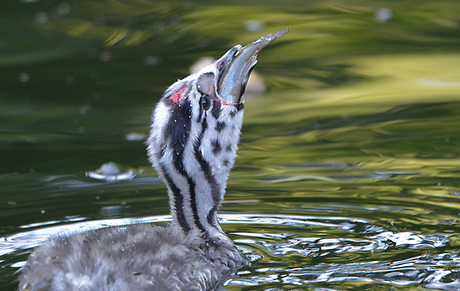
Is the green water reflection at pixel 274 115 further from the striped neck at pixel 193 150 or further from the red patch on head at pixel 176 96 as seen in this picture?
the red patch on head at pixel 176 96

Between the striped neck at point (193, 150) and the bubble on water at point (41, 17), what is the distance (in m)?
7.37

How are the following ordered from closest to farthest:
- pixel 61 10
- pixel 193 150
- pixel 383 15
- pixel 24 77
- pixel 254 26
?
pixel 193 150, pixel 24 77, pixel 254 26, pixel 383 15, pixel 61 10

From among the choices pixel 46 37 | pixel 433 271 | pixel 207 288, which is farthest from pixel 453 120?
pixel 46 37

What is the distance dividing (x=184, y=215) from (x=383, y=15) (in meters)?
7.50

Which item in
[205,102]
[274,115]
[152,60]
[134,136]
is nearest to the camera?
[205,102]

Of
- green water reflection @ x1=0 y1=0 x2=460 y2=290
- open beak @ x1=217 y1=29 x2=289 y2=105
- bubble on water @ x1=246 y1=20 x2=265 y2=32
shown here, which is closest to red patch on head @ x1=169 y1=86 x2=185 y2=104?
open beak @ x1=217 y1=29 x2=289 y2=105

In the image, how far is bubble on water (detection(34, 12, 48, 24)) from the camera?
496 inches

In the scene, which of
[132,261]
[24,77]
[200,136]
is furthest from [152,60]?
[132,261]

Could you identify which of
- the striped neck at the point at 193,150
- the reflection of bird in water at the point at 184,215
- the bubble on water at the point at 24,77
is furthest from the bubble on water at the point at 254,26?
the striped neck at the point at 193,150

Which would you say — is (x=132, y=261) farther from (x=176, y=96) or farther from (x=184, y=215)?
(x=176, y=96)

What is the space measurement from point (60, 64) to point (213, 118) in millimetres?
5898

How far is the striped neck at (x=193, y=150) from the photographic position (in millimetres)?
A: 5676

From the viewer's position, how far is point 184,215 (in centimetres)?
595

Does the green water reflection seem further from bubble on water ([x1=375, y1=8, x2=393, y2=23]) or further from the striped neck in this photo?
the striped neck
